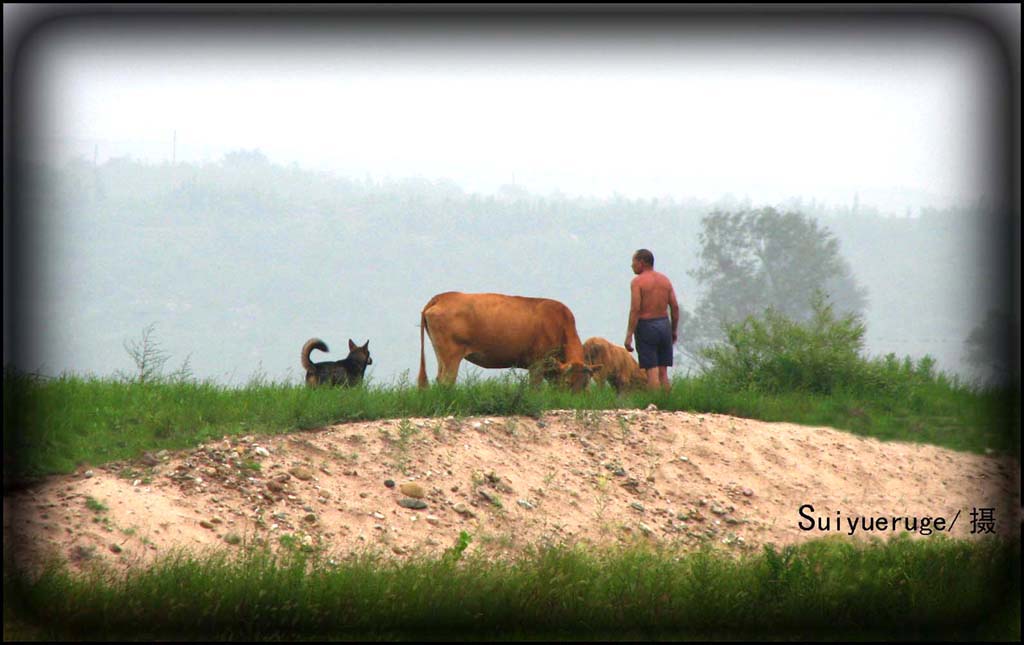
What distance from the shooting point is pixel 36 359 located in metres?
7.76

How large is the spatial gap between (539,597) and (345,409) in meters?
3.73

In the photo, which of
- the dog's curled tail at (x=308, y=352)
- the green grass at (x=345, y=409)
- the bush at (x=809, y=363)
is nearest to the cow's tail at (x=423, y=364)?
the dog's curled tail at (x=308, y=352)

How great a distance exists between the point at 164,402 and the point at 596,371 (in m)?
5.49

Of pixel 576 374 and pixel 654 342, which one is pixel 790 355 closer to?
pixel 654 342

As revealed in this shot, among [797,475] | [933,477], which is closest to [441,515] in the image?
[797,475]

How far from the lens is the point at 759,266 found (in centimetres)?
5822

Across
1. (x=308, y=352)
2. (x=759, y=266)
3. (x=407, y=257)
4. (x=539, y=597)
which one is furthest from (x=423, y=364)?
(x=407, y=257)

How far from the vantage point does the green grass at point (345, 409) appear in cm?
864

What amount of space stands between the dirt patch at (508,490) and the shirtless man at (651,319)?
130cm

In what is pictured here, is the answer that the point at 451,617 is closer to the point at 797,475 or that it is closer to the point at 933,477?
the point at 797,475

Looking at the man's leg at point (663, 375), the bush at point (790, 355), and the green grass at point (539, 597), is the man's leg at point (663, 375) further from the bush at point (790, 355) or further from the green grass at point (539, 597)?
the green grass at point (539, 597)

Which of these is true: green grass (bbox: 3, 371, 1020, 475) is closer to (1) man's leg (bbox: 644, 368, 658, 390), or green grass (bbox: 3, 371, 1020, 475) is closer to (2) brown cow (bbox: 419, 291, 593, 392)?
(1) man's leg (bbox: 644, 368, 658, 390)

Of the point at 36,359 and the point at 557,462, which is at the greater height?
the point at 36,359

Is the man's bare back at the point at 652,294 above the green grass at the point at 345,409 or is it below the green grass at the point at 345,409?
above
